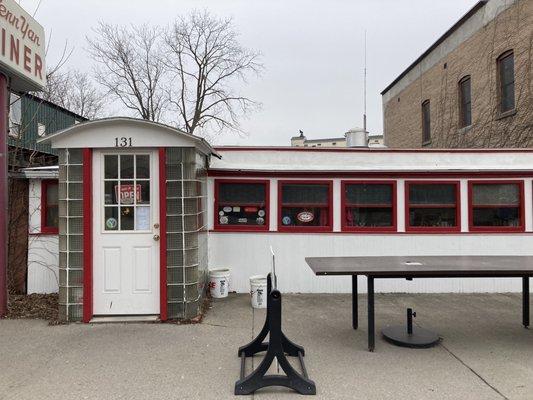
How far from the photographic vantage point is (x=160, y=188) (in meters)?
5.93

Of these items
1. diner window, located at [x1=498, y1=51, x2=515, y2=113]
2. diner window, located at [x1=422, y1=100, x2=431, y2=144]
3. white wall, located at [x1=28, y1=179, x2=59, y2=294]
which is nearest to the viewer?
white wall, located at [x1=28, y1=179, x2=59, y2=294]

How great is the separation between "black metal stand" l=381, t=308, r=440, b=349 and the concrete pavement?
0.10 m

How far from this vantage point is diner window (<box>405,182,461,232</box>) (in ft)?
25.8

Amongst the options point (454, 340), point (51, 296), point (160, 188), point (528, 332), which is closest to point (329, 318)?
point (454, 340)

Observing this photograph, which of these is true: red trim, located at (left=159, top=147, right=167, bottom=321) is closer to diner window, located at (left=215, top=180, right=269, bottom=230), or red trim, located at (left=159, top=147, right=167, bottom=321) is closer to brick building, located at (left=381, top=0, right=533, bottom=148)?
diner window, located at (left=215, top=180, right=269, bottom=230)

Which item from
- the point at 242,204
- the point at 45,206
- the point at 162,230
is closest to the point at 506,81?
the point at 242,204

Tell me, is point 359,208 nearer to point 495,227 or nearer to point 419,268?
point 495,227

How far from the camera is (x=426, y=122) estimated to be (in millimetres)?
19969

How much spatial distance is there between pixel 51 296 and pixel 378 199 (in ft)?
19.7

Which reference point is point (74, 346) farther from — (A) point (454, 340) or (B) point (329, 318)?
(A) point (454, 340)

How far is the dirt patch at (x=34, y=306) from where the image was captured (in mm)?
6137

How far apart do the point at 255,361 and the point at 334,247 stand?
11.7ft

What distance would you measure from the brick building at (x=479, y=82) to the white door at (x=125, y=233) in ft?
35.6

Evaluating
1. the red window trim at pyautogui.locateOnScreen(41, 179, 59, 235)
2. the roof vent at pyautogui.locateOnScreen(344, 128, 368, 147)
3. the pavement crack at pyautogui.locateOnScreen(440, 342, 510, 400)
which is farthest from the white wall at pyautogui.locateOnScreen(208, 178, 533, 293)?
the roof vent at pyautogui.locateOnScreen(344, 128, 368, 147)
